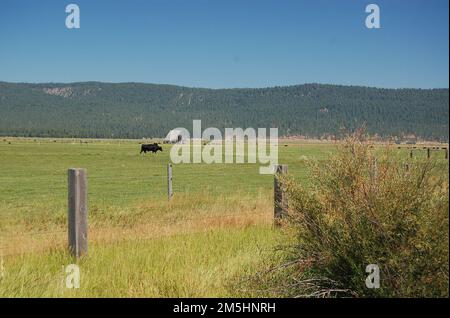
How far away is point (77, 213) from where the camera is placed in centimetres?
635

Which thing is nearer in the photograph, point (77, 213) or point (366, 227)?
point (366, 227)

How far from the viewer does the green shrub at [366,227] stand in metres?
4.37

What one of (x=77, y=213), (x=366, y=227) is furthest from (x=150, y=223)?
(x=366, y=227)

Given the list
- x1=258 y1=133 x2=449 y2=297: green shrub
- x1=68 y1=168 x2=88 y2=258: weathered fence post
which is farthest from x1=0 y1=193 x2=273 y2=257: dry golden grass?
x1=258 y1=133 x2=449 y2=297: green shrub

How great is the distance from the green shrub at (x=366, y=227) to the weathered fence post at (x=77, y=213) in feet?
7.58

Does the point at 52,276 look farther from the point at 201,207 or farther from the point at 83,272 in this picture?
the point at 201,207

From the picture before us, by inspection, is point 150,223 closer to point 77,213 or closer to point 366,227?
point 77,213

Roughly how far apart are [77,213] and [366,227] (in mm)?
3413

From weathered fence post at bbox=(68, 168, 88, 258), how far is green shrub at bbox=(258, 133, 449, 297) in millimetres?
2311

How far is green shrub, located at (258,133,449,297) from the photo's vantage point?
4367 millimetres

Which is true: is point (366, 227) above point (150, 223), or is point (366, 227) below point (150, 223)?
above

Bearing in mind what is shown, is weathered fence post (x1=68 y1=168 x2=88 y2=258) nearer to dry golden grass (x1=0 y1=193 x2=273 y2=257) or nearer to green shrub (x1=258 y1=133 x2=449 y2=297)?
dry golden grass (x1=0 y1=193 x2=273 y2=257)
